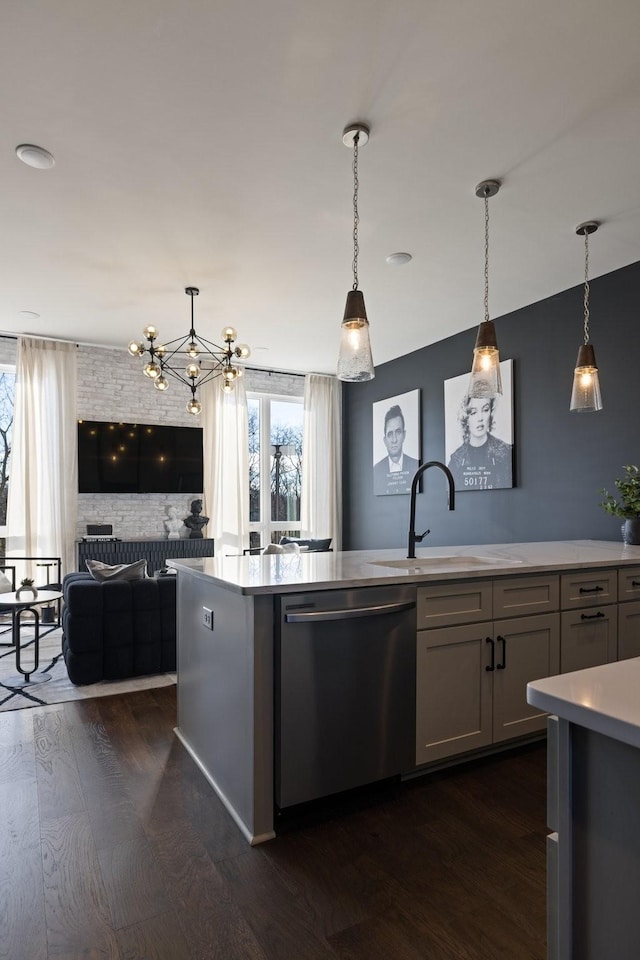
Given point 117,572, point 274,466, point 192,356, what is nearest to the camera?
point 117,572

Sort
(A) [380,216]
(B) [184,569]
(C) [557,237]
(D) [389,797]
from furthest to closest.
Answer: (C) [557,237] < (A) [380,216] < (B) [184,569] < (D) [389,797]

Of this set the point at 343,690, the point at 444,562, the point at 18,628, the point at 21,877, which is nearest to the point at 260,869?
the point at 343,690

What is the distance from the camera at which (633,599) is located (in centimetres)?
288

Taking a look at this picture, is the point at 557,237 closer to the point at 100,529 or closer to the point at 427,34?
the point at 427,34

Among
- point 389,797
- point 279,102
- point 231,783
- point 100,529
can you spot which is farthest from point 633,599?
point 100,529

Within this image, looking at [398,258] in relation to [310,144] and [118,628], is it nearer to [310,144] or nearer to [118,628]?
[310,144]

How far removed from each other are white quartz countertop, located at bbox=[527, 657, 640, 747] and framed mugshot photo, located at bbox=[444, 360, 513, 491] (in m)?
4.10

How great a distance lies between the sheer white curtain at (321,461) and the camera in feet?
24.0

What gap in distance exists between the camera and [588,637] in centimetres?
273

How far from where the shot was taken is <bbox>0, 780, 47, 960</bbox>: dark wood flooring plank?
1457 mm

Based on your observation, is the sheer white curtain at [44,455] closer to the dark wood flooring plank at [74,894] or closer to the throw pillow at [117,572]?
the throw pillow at [117,572]

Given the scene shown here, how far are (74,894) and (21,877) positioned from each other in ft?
0.70

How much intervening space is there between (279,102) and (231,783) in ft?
9.33

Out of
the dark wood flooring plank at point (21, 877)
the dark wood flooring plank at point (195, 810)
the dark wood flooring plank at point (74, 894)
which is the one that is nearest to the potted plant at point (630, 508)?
the dark wood flooring plank at point (195, 810)
